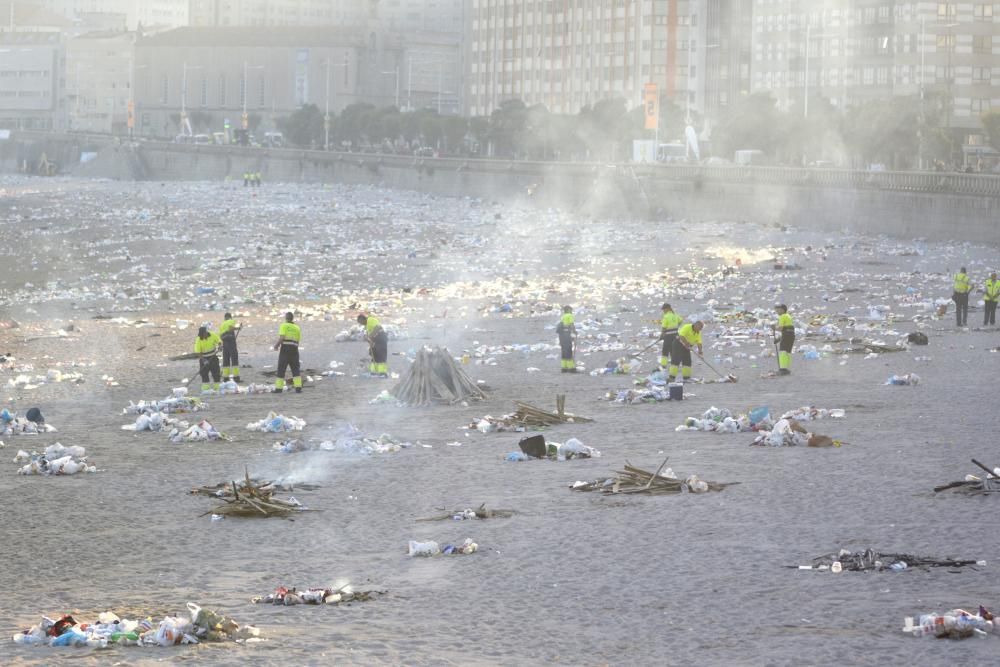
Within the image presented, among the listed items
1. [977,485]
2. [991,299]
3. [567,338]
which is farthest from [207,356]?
[991,299]

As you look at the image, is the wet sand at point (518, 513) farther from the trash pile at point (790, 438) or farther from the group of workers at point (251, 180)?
the group of workers at point (251, 180)

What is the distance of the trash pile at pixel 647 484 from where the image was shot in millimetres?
15234

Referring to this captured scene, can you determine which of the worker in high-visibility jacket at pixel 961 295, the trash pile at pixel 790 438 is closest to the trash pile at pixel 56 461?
the trash pile at pixel 790 438

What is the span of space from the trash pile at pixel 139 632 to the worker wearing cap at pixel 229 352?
13.6 meters

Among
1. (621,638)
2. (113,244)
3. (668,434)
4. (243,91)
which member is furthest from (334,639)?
(243,91)

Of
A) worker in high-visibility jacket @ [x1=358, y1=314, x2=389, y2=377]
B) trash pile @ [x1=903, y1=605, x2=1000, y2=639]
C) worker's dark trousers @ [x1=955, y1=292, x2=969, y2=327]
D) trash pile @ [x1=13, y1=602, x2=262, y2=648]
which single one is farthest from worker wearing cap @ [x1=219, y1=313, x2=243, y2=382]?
trash pile @ [x1=903, y1=605, x2=1000, y2=639]

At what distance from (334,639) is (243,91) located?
540 feet

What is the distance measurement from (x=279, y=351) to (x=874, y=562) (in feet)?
43.1

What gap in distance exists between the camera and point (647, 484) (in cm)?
1541

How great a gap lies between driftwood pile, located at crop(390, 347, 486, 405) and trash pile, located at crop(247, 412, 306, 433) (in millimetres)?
2319

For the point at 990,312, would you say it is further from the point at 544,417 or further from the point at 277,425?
the point at 277,425

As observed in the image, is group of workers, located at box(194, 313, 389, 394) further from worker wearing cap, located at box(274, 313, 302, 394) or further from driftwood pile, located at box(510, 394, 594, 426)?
driftwood pile, located at box(510, 394, 594, 426)

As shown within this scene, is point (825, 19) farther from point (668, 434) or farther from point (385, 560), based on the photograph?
point (385, 560)

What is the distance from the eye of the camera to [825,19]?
304 feet
